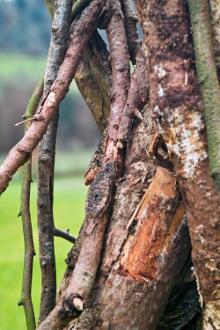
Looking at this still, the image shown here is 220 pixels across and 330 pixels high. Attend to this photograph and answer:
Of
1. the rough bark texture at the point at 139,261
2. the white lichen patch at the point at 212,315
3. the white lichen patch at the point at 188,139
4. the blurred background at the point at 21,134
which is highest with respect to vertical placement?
the blurred background at the point at 21,134

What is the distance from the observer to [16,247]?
23.6 ft

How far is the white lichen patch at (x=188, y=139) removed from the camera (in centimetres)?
85

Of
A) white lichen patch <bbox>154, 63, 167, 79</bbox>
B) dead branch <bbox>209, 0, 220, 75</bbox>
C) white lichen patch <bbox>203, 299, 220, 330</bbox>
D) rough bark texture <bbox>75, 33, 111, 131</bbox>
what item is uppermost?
rough bark texture <bbox>75, 33, 111, 131</bbox>

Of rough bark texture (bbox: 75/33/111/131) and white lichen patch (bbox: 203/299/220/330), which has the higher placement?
rough bark texture (bbox: 75/33/111/131)

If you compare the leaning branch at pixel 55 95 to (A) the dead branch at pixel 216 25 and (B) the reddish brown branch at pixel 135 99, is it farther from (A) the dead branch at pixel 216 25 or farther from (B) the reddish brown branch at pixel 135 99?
(A) the dead branch at pixel 216 25

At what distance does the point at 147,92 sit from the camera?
39.4 inches

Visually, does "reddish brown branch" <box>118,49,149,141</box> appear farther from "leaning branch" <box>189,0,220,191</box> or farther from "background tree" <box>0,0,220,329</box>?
"leaning branch" <box>189,0,220,191</box>

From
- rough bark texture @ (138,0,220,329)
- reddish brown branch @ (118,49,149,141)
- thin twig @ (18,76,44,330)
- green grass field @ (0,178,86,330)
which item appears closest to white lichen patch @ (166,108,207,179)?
rough bark texture @ (138,0,220,329)

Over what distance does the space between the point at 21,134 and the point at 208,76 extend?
55.9 ft

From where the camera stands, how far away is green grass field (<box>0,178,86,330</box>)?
12.8ft

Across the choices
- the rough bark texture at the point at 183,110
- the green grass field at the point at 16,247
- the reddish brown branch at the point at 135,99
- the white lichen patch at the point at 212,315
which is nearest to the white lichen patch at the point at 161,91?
the rough bark texture at the point at 183,110

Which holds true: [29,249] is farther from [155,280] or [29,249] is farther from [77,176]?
[77,176]

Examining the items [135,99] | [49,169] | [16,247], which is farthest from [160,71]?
[16,247]

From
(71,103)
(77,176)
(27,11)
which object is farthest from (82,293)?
(27,11)
